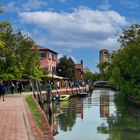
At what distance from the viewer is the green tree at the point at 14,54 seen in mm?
64938

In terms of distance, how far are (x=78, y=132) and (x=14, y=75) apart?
109 feet

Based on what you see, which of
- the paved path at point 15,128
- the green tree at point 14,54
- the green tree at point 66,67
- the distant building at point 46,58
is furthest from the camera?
the green tree at point 66,67

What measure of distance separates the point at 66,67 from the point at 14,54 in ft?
251

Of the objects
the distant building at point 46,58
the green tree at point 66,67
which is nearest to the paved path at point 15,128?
the distant building at point 46,58

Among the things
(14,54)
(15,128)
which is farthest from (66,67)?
(15,128)

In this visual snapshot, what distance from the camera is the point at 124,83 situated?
78125 mm

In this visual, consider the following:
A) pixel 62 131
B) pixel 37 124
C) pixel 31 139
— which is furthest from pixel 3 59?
pixel 31 139

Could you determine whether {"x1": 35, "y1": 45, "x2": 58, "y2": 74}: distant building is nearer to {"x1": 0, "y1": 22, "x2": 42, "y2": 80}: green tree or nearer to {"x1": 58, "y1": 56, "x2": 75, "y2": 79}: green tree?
{"x1": 58, "y1": 56, "x2": 75, "y2": 79}: green tree

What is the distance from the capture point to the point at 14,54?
6581 cm

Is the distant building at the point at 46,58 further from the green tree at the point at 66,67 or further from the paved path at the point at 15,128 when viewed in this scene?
the paved path at the point at 15,128

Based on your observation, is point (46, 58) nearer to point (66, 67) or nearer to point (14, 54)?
point (66, 67)

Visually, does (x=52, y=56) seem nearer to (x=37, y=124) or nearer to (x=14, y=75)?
(x=14, y=75)

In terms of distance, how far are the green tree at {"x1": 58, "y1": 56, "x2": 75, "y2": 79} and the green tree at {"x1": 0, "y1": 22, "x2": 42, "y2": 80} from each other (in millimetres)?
65972

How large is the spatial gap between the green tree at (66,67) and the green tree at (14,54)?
216 ft
